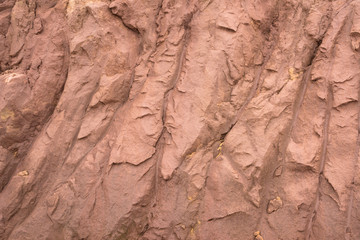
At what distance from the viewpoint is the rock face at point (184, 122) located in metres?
2.52

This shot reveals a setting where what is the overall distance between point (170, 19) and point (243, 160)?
64.1 inches

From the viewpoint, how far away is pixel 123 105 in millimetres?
2939

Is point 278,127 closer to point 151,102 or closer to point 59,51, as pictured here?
point 151,102

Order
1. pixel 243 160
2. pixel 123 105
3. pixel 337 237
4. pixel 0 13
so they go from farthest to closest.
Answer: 1. pixel 0 13
2. pixel 123 105
3. pixel 243 160
4. pixel 337 237

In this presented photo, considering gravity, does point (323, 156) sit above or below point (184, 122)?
below

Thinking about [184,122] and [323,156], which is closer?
[323,156]

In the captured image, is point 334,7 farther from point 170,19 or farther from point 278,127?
point 170,19

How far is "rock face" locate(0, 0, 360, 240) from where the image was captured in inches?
99.0

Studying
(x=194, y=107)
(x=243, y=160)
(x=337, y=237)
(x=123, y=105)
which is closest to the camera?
(x=337, y=237)

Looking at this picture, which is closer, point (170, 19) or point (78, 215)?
point (78, 215)

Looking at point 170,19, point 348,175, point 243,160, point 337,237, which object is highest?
point 170,19

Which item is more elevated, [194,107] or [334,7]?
[334,7]

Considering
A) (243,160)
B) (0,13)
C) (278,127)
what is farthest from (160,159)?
(0,13)

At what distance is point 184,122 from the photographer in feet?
8.92
